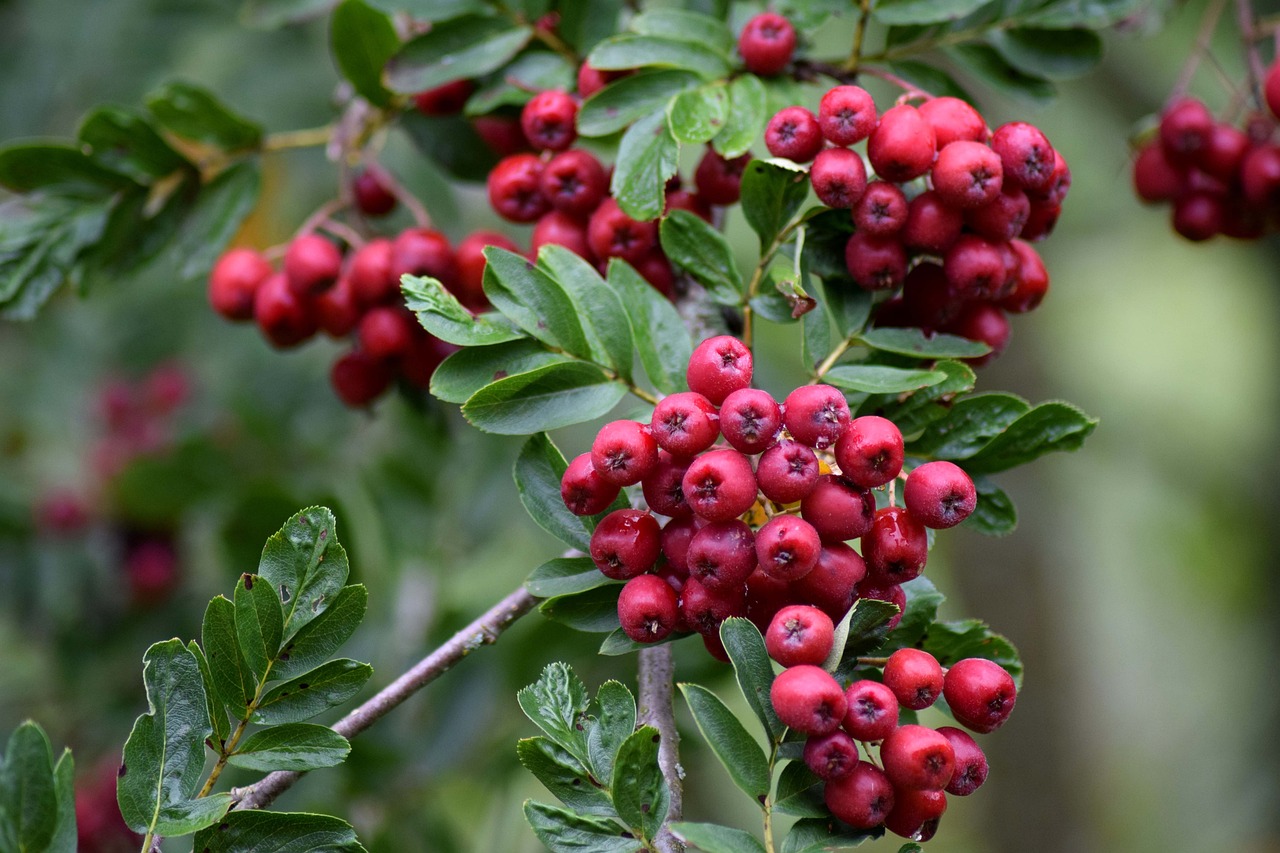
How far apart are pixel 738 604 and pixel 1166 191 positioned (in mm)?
1107

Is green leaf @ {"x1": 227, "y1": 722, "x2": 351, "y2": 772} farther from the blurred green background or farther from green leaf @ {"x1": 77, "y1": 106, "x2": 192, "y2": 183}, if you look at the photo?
green leaf @ {"x1": 77, "y1": 106, "x2": 192, "y2": 183}

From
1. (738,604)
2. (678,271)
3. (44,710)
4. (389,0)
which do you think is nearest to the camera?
(738,604)

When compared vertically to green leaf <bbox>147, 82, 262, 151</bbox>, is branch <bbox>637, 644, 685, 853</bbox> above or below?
below

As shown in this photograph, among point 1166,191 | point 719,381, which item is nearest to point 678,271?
point 719,381

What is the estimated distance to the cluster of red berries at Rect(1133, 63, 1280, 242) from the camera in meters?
1.57

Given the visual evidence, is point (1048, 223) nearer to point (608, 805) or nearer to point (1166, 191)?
point (1166, 191)

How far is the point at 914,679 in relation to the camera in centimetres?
95

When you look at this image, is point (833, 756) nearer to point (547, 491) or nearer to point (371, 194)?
point (547, 491)

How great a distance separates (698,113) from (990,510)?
0.53 m

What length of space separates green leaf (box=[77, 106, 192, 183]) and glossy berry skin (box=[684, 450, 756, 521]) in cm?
104

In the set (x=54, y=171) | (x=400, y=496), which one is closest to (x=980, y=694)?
(x=54, y=171)

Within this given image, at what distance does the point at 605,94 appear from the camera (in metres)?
1.28

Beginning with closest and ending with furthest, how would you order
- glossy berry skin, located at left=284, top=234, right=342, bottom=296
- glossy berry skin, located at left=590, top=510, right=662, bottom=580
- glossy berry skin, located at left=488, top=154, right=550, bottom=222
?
glossy berry skin, located at left=590, top=510, right=662, bottom=580 → glossy berry skin, located at left=488, top=154, right=550, bottom=222 → glossy berry skin, located at left=284, top=234, right=342, bottom=296

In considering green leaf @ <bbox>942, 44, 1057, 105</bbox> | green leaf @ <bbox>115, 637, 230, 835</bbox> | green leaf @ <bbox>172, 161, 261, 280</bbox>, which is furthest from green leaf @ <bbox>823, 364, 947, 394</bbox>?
green leaf @ <bbox>172, 161, 261, 280</bbox>
